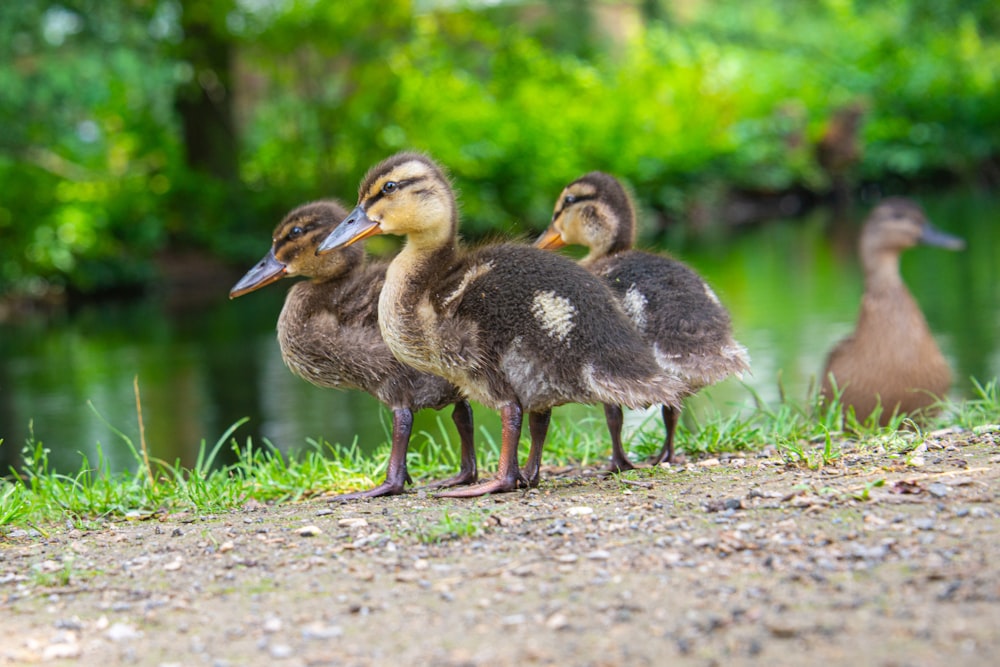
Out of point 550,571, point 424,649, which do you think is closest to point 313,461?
point 550,571

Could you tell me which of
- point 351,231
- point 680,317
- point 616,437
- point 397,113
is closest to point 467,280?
point 351,231

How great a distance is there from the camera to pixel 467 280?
534 cm

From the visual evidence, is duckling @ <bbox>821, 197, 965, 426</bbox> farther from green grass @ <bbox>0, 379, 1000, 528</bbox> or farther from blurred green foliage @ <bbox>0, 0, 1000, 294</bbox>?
blurred green foliage @ <bbox>0, 0, 1000, 294</bbox>

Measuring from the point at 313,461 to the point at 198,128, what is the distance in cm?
1927

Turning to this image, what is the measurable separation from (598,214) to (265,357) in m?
9.16

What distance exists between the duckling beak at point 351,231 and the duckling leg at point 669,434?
1.70 m

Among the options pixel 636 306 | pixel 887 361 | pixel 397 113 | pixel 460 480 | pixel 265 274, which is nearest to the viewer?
pixel 636 306

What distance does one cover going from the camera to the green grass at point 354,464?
18.7 feet

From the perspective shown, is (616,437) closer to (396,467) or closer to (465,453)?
(465,453)

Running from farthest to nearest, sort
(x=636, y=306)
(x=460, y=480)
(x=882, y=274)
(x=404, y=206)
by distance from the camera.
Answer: (x=882, y=274)
(x=460, y=480)
(x=636, y=306)
(x=404, y=206)

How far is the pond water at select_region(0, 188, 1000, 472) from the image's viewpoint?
10023mm

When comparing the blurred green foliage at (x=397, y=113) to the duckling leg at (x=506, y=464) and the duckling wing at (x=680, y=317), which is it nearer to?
the duckling wing at (x=680, y=317)

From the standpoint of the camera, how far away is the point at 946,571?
363cm

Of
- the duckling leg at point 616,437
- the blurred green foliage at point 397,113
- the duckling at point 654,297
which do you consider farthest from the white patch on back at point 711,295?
the blurred green foliage at point 397,113
